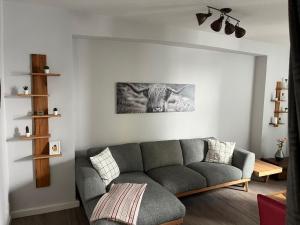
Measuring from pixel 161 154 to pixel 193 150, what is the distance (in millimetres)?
567

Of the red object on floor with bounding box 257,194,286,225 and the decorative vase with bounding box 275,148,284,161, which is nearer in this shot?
the red object on floor with bounding box 257,194,286,225

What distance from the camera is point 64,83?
285 cm

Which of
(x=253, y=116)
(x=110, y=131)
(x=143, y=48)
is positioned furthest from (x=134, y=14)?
(x=253, y=116)

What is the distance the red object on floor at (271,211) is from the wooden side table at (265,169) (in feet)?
6.81

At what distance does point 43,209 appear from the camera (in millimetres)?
2867

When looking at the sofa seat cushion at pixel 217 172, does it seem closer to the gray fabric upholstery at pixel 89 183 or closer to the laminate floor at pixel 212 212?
the laminate floor at pixel 212 212

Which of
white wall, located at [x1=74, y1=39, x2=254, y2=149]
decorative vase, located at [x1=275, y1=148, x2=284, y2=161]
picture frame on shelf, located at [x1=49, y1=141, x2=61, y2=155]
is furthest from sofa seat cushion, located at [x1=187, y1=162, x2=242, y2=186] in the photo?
picture frame on shelf, located at [x1=49, y1=141, x2=61, y2=155]

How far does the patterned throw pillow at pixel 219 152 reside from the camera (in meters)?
3.72

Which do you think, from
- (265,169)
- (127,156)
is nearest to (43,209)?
(127,156)

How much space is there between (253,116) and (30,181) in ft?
13.0

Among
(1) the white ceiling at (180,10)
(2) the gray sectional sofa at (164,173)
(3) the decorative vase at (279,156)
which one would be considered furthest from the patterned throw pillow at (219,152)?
(1) the white ceiling at (180,10)

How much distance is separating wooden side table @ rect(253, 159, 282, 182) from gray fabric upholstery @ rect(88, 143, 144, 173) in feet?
5.86

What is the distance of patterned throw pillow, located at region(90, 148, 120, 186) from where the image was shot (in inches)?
112

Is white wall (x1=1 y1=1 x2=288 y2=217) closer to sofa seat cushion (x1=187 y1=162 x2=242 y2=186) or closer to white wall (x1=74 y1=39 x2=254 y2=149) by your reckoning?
white wall (x1=74 y1=39 x2=254 y2=149)
